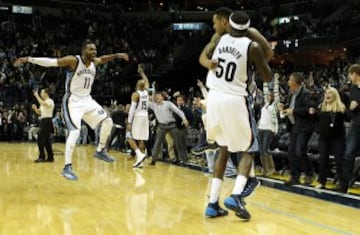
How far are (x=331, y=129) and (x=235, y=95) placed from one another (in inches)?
119

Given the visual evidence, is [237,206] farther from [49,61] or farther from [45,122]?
[45,122]

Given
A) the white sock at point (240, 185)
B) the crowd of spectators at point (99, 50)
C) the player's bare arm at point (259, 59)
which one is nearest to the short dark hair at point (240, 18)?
the player's bare arm at point (259, 59)

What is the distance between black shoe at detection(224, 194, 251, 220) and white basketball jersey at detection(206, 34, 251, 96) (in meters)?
1.02

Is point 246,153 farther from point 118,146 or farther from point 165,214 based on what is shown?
point 118,146

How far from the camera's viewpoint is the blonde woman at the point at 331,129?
7.83 meters

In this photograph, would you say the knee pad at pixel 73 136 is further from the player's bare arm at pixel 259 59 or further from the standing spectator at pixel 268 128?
the standing spectator at pixel 268 128

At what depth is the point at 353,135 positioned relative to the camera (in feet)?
24.2

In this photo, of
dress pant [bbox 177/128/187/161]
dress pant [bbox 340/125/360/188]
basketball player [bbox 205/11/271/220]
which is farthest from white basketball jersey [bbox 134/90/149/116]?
basketball player [bbox 205/11/271/220]

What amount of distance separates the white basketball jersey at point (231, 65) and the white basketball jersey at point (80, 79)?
318cm

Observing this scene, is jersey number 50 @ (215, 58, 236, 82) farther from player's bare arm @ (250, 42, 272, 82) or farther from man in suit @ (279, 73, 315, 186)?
man in suit @ (279, 73, 315, 186)

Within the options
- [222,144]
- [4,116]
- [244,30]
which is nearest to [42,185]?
[222,144]

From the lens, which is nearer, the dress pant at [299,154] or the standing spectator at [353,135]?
the standing spectator at [353,135]

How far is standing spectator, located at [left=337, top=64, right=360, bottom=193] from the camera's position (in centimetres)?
727

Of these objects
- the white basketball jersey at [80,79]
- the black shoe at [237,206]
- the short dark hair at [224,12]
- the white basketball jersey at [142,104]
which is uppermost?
the short dark hair at [224,12]
